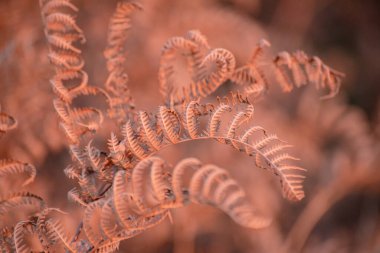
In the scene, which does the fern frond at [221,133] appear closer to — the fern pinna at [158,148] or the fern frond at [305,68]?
the fern pinna at [158,148]

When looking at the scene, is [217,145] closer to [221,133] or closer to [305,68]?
[305,68]

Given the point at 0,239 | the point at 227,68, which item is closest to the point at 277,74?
the point at 227,68

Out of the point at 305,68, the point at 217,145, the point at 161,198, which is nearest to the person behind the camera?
the point at 161,198

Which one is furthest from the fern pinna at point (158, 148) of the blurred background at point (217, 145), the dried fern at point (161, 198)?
the blurred background at point (217, 145)

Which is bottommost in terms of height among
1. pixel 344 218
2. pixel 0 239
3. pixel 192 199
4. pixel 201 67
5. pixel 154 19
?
pixel 344 218

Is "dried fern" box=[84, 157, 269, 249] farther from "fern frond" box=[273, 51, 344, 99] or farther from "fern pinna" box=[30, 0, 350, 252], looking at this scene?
"fern frond" box=[273, 51, 344, 99]

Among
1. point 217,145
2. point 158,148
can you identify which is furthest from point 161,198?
point 217,145

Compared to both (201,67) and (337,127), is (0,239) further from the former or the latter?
(337,127)

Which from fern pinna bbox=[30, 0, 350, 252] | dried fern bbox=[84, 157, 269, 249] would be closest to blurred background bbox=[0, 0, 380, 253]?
fern pinna bbox=[30, 0, 350, 252]
